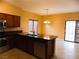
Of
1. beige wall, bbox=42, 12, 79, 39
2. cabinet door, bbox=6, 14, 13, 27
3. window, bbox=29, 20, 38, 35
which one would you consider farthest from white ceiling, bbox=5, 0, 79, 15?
window, bbox=29, 20, 38, 35

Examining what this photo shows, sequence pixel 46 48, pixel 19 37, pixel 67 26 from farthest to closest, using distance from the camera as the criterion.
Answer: pixel 67 26 < pixel 19 37 < pixel 46 48

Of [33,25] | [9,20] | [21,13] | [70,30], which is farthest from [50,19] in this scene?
[9,20]

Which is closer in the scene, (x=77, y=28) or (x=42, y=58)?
(x=42, y=58)

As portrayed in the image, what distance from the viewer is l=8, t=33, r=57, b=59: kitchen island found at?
360 cm

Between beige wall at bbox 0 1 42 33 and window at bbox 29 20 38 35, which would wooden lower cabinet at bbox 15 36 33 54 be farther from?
window at bbox 29 20 38 35

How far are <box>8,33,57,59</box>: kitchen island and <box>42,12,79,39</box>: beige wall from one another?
433 centimetres

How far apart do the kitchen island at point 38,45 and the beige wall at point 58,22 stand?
4.33 metres

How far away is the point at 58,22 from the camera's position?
28.1 feet

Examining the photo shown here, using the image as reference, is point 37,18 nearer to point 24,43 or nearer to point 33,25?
point 33,25

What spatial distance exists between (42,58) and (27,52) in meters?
0.98

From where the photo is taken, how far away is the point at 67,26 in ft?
26.7

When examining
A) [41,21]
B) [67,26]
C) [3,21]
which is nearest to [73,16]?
[67,26]

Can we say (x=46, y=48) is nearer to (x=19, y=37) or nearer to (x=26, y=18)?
(x=19, y=37)

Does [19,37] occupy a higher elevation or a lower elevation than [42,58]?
higher
